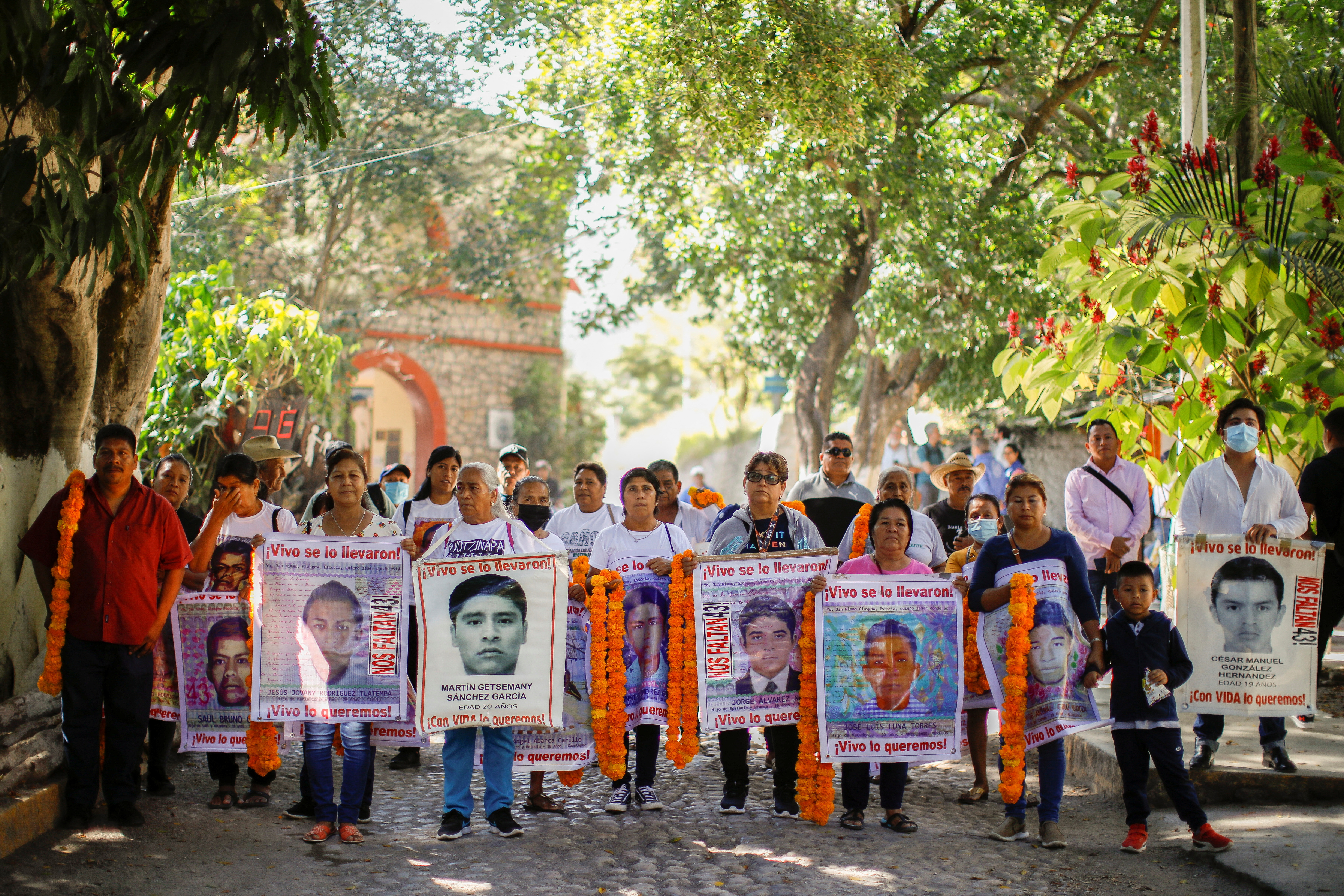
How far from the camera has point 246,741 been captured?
6199 mm

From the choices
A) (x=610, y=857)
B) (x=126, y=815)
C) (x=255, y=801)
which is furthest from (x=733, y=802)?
(x=126, y=815)

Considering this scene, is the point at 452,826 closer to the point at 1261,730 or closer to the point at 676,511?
the point at 676,511

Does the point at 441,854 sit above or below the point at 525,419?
below

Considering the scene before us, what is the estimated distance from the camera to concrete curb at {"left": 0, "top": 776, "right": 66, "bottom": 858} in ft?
17.4

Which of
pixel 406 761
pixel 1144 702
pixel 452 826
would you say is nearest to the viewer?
pixel 1144 702

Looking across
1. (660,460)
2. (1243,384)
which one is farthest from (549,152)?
(1243,384)

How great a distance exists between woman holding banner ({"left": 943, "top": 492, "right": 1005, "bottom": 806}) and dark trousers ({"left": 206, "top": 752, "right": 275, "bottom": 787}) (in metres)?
3.79

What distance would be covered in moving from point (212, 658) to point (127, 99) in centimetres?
288

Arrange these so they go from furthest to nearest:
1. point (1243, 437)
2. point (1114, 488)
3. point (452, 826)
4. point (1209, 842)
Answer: point (1114, 488) → point (1243, 437) → point (452, 826) → point (1209, 842)

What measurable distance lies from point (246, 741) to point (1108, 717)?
438 cm

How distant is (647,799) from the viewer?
643 centimetres

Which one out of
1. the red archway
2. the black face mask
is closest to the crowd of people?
the black face mask

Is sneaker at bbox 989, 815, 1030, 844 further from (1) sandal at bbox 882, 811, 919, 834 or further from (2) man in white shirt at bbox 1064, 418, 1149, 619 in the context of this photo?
(2) man in white shirt at bbox 1064, 418, 1149, 619

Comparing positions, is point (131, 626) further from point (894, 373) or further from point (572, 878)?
point (894, 373)
